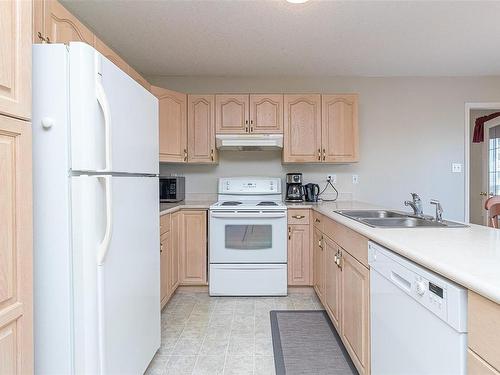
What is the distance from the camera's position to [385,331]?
130 cm

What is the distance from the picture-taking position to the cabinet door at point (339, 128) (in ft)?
10.9

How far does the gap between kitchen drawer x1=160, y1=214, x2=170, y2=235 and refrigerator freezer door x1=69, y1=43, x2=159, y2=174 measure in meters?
1.05

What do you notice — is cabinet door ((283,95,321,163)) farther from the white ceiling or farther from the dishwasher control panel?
the dishwasher control panel

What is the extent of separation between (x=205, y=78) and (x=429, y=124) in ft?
8.71

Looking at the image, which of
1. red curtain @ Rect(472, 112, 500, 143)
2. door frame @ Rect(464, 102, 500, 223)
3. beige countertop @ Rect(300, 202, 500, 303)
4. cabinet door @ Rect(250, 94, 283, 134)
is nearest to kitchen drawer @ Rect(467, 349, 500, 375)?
beige countertop @ Rect(300, 202, 500, 303)

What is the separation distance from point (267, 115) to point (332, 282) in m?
1.84

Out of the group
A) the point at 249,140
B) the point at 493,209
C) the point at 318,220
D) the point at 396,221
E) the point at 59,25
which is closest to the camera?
the point at 59,25

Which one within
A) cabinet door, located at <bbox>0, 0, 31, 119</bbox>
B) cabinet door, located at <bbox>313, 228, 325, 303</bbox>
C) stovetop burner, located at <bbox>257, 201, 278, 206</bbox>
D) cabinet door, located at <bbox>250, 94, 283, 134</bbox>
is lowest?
cabinet door, located at <bbox>313, 228, 325, 303</bbox>

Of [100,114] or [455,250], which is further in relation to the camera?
[100,114]

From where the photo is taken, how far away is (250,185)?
11.5 ft

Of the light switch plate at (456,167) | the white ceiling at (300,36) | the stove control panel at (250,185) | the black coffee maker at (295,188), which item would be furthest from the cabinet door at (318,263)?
the light switch plate at (456,167)

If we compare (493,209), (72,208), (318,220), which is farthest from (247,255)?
(72,208)

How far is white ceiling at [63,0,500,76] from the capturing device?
222 centimetres

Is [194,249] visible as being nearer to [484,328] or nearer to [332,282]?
[332,282]
